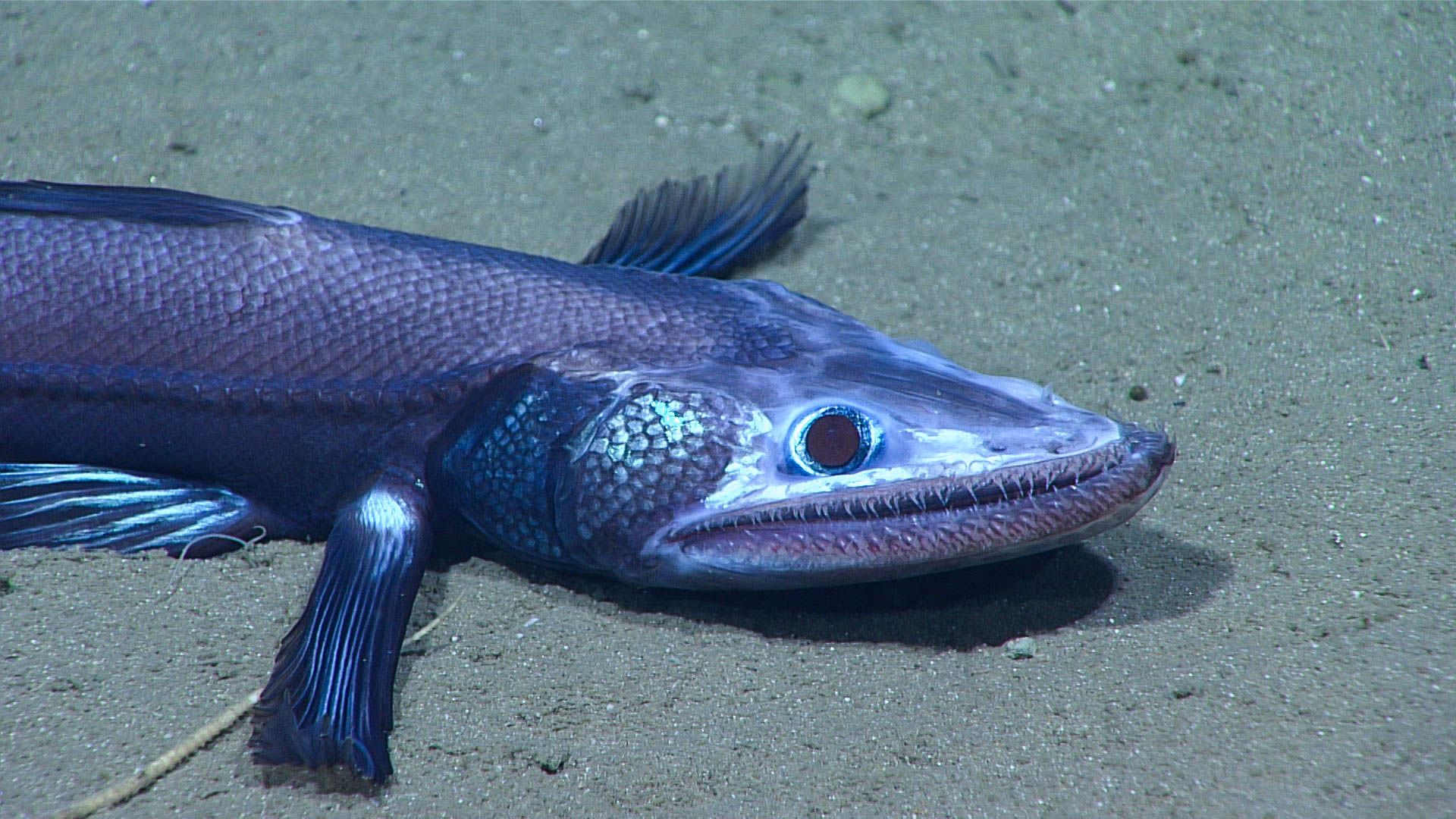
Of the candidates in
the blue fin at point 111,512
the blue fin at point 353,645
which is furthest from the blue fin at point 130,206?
the blue fin at point 353,645

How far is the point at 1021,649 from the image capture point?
8.66 ft

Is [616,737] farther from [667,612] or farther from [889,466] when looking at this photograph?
[889,466]

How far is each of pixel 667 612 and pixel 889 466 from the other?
718 mm

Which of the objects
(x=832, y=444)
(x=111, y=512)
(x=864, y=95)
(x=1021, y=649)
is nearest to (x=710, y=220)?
(x=864, y=95)

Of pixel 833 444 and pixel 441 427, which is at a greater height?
pixel 833 444

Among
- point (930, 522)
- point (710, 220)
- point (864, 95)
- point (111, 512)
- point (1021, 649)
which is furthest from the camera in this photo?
point (864, 95)

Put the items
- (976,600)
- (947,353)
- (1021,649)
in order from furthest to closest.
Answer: (947,353), (976,600), (1021,649)

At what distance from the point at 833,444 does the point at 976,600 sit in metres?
0.59

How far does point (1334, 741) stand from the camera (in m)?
2.22

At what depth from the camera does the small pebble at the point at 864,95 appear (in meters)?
4.94

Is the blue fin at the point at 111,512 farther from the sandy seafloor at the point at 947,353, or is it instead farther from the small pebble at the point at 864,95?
the small pebble at the point at 864,95

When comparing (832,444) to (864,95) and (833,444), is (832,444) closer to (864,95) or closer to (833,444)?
(833,444)

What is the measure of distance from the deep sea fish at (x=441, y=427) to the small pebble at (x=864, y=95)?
2073 millimetres

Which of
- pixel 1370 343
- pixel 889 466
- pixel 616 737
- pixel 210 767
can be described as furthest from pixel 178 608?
pixel 1370 343
